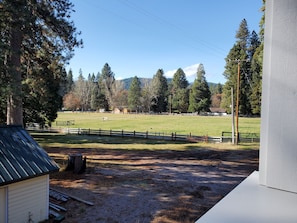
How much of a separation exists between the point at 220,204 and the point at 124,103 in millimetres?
90142

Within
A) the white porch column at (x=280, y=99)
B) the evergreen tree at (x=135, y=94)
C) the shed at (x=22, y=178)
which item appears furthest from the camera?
the evergreen tree at (x=135, y=94)

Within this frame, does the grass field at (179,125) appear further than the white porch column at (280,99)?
Yes

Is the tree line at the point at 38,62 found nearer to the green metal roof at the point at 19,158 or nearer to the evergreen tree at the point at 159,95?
the green metal roof at the point at 19,158

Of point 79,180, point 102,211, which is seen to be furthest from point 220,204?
point 79,180

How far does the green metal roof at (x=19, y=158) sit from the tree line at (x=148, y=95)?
6924cm

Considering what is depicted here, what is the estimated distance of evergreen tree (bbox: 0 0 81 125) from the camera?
10.6 m

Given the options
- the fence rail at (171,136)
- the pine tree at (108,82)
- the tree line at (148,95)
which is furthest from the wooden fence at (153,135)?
the pine tree at (108,82)

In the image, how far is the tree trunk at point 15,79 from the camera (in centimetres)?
1059

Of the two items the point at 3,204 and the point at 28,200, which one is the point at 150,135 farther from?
the point at 3,204

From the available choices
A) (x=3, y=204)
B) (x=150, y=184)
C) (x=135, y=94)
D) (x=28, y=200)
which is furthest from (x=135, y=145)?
(x=135, y=94)

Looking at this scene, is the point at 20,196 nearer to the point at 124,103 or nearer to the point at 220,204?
the point at 220,204

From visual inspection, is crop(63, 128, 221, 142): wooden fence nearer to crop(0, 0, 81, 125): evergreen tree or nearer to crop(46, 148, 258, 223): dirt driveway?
crop(46, 148, 258, 223): dirt driveway

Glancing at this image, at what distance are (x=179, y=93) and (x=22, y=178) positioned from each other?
7633 centimetres

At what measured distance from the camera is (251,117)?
59.0m
